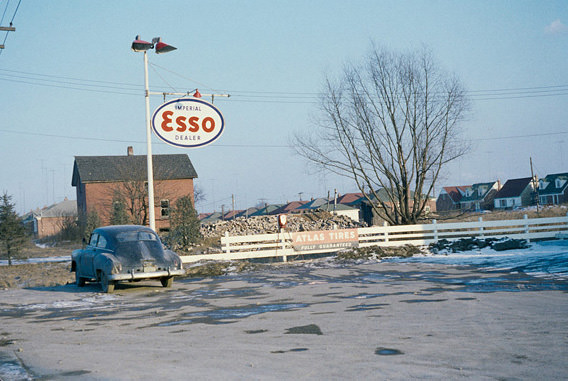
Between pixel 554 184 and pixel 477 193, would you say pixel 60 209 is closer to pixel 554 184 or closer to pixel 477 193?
pixel 477 193

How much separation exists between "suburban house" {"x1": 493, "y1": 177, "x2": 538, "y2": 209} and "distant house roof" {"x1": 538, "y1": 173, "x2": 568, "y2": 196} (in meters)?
1.83

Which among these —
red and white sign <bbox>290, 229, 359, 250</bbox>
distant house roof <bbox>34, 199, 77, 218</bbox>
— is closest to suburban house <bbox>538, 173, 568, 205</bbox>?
red and white sign <bbox>290, 229, 359, 250</bbox>

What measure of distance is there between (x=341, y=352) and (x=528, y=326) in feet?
8.77

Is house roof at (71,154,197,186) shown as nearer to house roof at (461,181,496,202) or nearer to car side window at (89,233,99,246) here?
car side window at (89,233,99,246)

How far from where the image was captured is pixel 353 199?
377 feet

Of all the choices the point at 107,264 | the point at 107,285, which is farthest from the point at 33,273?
the point at 107,264

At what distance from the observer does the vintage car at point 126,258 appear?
13234 millimetres

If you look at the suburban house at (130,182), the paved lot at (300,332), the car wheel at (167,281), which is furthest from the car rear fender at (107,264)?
the suburban house at (130,182)

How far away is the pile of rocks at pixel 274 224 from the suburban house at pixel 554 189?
57.9m

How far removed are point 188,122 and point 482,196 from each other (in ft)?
301

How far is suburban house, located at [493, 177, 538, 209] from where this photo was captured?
3674 inches

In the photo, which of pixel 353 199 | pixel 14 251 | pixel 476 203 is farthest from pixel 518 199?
pixel 14 251

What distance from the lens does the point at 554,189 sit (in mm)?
90625

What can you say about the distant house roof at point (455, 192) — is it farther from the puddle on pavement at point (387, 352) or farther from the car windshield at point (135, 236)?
the puddle on pavement at point (387, 352)
